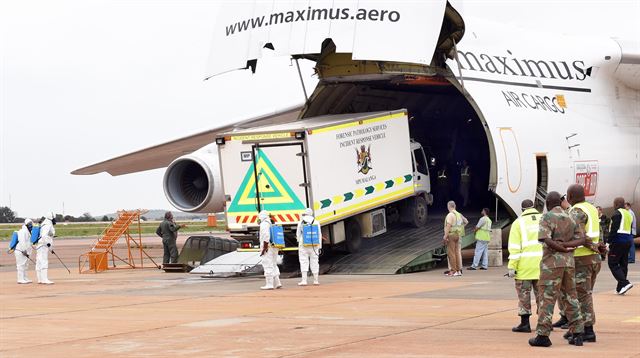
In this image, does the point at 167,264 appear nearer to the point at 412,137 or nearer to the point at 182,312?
the point at 412,137

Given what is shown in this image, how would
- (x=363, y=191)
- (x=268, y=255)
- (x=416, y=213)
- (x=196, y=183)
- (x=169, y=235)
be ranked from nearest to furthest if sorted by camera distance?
(x=268, y=255) < (x=363, y=191) < (x=416, y=213) < (x=196, y=183) < (x=169, y=235)

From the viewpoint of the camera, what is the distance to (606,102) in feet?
82.1

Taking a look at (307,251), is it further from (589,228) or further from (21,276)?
(589,228)

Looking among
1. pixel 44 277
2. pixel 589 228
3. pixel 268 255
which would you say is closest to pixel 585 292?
pixel 589 228

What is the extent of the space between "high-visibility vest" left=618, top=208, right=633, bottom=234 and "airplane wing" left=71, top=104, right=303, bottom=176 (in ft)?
39.1

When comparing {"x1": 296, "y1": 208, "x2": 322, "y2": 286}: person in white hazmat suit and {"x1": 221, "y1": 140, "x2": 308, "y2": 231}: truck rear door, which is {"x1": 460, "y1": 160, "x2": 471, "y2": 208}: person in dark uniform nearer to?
{"x1": 221, "y1": 140, "x2": 308, "y2": 231}: truck rear door

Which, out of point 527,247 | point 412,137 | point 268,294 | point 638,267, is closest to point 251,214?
point 268,294

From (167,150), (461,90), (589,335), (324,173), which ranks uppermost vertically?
(461,90)

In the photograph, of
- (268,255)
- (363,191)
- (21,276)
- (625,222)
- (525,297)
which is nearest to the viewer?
(525,297)

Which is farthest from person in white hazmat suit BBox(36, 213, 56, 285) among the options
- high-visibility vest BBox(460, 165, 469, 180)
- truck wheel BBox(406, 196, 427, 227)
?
high-visibility vest BBox(460, 165, 469, 180)

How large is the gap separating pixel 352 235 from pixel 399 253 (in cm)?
104

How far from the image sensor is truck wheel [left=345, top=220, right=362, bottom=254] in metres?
21.4

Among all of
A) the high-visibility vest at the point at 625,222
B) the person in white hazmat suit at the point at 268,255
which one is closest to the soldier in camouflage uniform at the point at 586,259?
the high-visibility vest at the point at 625,222

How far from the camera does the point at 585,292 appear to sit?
1059cm
